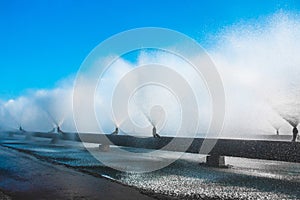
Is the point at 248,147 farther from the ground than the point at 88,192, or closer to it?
farther from the ground

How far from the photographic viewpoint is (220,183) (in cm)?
1338

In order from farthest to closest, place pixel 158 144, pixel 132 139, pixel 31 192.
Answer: pixel 132 139 → pixel 158 144 → pixel 31 192

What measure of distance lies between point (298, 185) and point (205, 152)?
8.53m

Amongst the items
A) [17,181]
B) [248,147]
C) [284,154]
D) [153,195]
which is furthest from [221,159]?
[17,181]

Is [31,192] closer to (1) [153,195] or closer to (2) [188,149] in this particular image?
(1) [153,195]

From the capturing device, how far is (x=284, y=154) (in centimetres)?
1647

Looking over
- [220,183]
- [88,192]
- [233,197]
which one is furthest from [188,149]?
[88,192]

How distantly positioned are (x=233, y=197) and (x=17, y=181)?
8.72 metres

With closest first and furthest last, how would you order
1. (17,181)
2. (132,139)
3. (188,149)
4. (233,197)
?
(233,197), (17,181), (188,149), (132,139)

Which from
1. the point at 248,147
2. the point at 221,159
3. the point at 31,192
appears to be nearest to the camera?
the point at 31,192

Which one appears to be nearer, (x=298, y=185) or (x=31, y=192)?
(x=31, y=192)

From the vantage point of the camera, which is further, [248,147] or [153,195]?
[248,147]

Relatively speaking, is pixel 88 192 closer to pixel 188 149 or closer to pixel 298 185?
pixel 298 185

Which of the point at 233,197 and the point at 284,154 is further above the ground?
the point at 284,154
